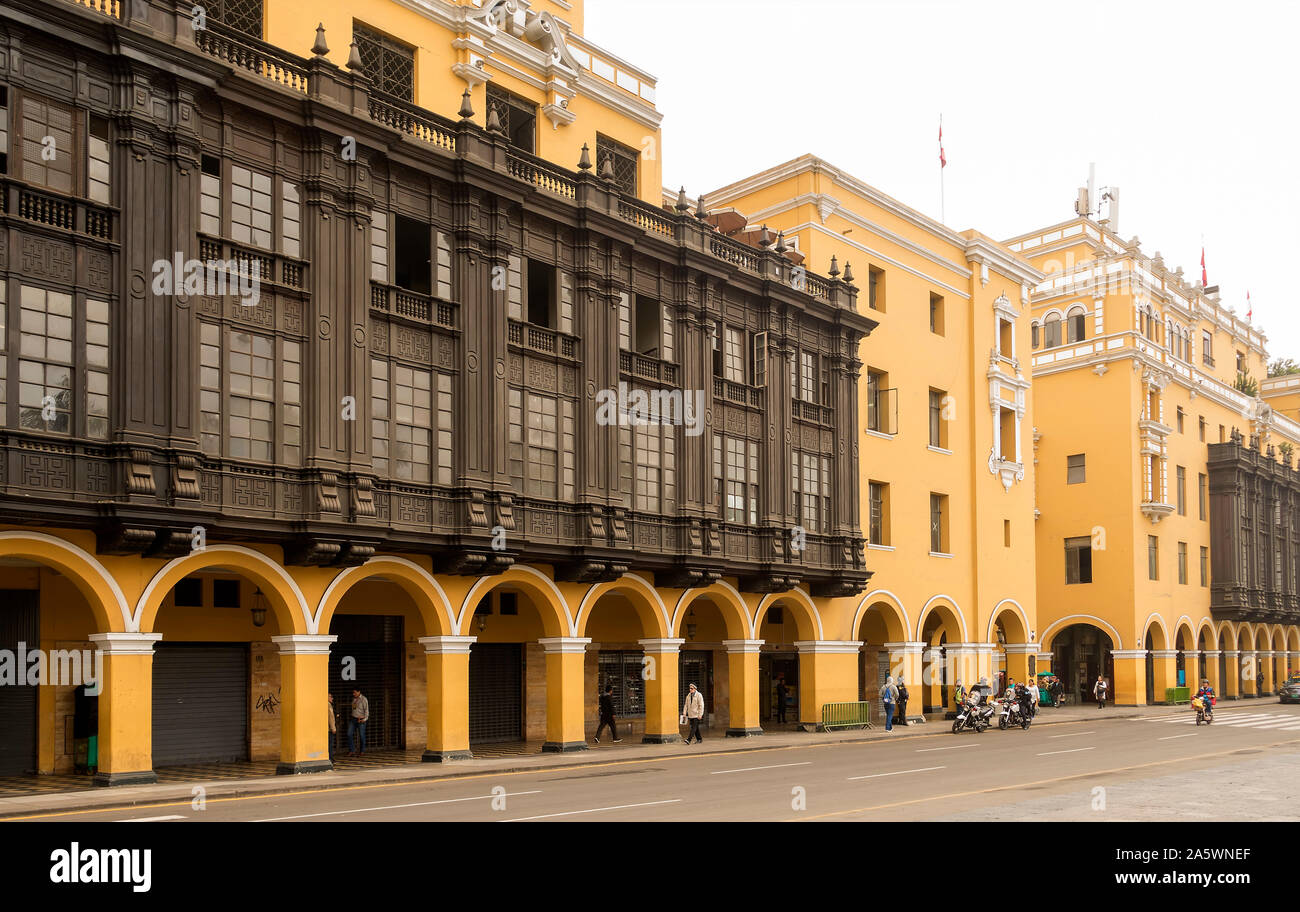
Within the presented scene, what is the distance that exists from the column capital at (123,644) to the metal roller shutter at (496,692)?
11.0 meters

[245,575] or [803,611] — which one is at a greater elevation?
[245,575]

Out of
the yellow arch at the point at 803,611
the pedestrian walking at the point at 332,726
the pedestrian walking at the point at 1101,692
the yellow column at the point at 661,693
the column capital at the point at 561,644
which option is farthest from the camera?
the pedestrian walking at the point at 1101,692

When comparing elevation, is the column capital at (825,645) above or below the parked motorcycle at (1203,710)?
above

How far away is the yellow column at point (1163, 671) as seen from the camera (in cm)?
5844

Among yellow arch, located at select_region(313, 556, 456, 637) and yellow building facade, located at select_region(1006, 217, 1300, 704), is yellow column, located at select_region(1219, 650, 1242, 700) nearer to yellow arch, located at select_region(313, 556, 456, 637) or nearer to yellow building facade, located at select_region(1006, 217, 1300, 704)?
yellow building facade, located at select_region(1006, 217, 1300, 704)

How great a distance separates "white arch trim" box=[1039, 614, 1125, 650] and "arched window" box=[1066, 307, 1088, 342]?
14.0 metres

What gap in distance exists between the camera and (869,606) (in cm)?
4028

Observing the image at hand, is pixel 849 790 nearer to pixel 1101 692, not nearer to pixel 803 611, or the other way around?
pixel 803 611

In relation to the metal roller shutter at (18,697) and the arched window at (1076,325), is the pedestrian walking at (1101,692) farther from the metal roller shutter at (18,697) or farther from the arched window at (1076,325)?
the metal roller shutter at (18,697)

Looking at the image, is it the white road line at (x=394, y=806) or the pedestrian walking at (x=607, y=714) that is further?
the pedestrian walking at (x=607, y=714)

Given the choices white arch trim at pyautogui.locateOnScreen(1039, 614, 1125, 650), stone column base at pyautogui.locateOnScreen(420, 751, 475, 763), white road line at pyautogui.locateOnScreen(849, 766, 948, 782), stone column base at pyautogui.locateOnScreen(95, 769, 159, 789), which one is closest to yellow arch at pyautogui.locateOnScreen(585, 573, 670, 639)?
stone column base at pyautogui.locateOnScreen(420, 751, 475, 763)

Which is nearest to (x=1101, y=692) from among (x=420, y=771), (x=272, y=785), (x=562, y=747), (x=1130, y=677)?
(x=1130, y=677)

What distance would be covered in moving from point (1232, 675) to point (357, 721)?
55795 mm

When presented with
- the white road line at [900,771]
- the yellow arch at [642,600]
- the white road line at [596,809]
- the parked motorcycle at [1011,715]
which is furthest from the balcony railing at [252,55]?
the parked motorcycle at [1011,715]
